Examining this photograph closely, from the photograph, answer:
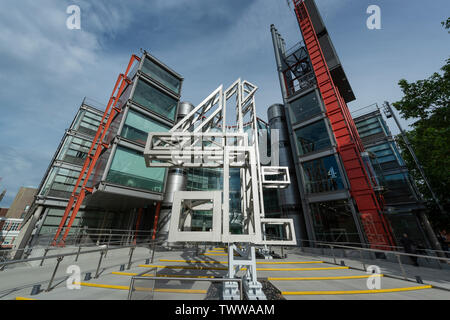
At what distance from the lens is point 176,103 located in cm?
2134

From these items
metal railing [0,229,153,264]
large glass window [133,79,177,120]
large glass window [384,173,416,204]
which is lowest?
metal railing [0,229,153,264]

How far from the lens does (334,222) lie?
16344mm

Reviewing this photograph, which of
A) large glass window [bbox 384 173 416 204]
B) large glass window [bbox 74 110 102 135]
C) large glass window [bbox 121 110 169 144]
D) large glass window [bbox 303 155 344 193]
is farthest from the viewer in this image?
large glass window [bbox 74 110 102 135]

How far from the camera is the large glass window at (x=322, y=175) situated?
56.1 ft

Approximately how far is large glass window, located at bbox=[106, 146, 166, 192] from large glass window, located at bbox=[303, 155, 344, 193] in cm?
1652

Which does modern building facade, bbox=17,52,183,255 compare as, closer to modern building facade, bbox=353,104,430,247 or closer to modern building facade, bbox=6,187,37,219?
modern building facade, bbox=353,104,430,247

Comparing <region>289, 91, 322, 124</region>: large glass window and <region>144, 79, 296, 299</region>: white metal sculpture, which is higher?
<region>289, 91, 322, 124</region>: large glass window

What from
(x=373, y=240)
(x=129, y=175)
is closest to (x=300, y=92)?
(x=373, y=240)

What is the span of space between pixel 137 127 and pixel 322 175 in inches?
809

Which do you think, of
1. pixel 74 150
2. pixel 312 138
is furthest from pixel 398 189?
pixel 74 150

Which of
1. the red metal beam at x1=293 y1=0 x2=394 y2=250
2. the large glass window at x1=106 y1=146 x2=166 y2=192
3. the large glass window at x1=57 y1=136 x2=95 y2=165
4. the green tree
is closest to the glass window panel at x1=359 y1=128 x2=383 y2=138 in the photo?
the red metal beam at x1=293 y1=0 x2=394 y2=250

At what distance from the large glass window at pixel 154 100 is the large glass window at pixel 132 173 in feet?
19.1

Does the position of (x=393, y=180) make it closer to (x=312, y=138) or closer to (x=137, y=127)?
(x=312, y=138)

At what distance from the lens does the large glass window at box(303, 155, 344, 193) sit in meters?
17.1
